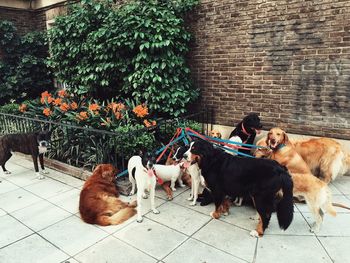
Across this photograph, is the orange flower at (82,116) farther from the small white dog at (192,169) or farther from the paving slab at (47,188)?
the small white dog at (192,169)

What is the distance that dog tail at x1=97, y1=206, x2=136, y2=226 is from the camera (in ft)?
11.9

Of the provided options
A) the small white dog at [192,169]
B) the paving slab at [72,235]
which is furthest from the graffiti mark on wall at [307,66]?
the paving slab at [72,235]

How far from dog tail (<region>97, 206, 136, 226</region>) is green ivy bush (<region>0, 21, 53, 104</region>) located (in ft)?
25.2

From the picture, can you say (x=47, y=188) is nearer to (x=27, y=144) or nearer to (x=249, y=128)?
(x=27, y=144)

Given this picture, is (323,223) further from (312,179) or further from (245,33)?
(245,33)

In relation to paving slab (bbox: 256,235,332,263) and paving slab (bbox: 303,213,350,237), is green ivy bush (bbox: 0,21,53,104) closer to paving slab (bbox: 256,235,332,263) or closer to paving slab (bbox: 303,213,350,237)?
paving slab (bbox: 256,235,332,263)

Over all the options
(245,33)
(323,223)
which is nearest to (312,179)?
(323,223)

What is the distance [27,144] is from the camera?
541cm

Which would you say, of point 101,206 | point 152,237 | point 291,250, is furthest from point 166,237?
point 291,250

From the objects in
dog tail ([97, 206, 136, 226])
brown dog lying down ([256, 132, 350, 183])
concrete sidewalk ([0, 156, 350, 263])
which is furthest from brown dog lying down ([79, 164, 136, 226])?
brown dog lying down ([256, 132, 350, 183])

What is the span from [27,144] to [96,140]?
4.65ft

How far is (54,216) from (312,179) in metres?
3.72

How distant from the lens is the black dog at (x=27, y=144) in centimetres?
530

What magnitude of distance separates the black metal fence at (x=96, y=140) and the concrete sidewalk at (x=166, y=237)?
1.14 m
